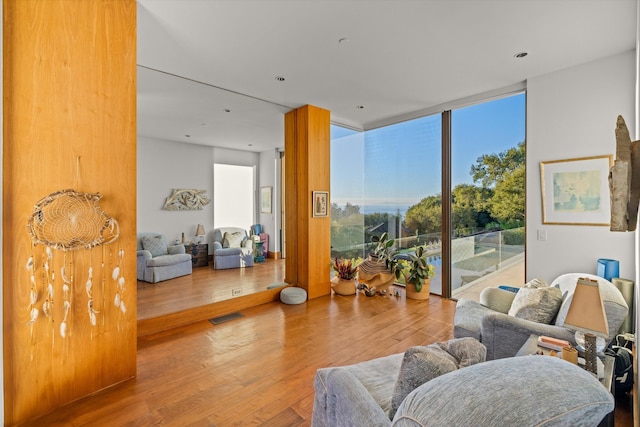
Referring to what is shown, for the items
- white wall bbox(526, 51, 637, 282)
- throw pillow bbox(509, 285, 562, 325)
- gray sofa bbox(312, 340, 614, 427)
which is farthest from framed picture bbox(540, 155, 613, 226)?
gray sofa bbox(312, 340, 614, 427)

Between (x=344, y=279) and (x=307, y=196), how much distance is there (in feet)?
4.91

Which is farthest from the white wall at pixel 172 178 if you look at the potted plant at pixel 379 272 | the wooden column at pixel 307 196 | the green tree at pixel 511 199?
the green tree at pixel 511 199

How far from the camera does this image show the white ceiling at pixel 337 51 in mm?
2311

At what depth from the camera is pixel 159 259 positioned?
3625 mm

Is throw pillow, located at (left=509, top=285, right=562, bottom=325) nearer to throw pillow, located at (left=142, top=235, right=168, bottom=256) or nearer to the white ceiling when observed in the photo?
the white ceiling

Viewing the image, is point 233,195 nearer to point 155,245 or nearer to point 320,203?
point 155,245

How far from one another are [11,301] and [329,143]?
4031 millimetres

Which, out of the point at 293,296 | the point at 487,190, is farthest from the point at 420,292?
the point at 293,296

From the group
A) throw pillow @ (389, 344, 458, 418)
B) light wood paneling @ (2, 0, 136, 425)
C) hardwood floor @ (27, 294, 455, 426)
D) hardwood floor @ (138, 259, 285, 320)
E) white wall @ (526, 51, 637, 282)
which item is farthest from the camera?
hardwood floor @ (138, 259, 285, 320)

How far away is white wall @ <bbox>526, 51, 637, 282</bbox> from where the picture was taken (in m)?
2.92

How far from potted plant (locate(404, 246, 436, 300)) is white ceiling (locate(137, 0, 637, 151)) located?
2386 millimetres

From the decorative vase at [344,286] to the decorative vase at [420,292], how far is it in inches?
34.6

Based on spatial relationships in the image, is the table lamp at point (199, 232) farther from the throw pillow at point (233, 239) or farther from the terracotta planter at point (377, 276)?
the terracotta planter at point (377, 276)

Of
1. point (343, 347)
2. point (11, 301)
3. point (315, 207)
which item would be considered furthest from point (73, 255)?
point (315, 207)
